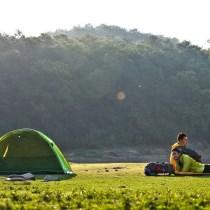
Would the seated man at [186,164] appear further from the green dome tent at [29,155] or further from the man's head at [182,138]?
the green dome tent at [29,155]

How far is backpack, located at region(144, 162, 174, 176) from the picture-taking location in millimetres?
17031

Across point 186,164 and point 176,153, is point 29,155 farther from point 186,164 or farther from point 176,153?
point 186,164

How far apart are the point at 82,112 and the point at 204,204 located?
172 ft

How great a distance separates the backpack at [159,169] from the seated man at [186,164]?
1.13 feet

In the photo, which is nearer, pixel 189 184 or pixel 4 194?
pixel 4 194

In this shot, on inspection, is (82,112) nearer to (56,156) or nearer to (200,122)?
(200,122)

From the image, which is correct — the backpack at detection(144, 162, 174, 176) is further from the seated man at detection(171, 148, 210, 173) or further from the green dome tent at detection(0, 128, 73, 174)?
the green dome tent at detection(0, 128, 73, 174)

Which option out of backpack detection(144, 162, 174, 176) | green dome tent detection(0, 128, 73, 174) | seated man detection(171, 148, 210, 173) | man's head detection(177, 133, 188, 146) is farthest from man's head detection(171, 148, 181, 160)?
green dome tent detection(0, 128, 73, 174)

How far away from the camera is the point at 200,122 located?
2527 inches

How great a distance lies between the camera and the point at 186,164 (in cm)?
1648

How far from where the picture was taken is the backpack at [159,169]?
55.9 ft

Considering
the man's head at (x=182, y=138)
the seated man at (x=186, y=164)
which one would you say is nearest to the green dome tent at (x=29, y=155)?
the seated man at (x=186, y=164)

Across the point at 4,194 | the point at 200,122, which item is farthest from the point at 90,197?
the point at 200,122

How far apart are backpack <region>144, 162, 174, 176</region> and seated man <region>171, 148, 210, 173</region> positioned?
0.34 m
